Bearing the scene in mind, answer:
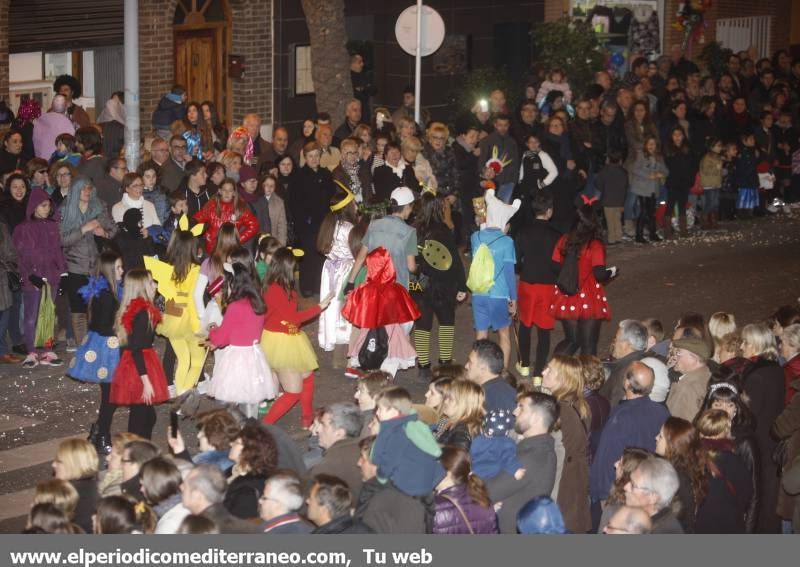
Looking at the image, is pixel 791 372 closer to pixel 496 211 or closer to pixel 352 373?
pixel 496 211

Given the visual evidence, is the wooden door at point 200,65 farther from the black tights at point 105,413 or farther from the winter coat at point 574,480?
the winter coat at point 574,480

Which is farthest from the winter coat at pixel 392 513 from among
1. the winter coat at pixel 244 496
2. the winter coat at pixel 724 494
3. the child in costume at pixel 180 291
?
the child in costume at pixel 180 291

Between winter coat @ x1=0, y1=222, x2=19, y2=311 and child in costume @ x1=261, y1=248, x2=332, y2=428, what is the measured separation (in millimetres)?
3104

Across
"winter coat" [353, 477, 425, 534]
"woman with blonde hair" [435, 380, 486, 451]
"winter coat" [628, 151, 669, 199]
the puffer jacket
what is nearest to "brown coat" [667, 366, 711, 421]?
"woman with blonde hair" [435, 380, 486, 451]

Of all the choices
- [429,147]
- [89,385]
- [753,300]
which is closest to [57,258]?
[89,385]

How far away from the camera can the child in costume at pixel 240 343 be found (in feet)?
39.2

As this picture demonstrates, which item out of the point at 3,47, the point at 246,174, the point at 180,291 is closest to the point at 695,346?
the point at 180,291

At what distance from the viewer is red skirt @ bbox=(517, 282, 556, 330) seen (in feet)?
46.6

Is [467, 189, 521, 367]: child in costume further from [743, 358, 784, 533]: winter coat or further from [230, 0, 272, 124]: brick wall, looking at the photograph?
[230, 0, 272, 124]: brick wall

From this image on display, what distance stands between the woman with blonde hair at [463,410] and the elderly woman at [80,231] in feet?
20.1

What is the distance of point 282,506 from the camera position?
7820mm

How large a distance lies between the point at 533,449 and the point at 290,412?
476 cm

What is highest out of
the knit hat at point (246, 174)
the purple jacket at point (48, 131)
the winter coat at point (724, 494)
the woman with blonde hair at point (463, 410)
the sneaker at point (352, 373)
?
the purple jacket at point (48, 131)

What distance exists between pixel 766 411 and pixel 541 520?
2884 mm
